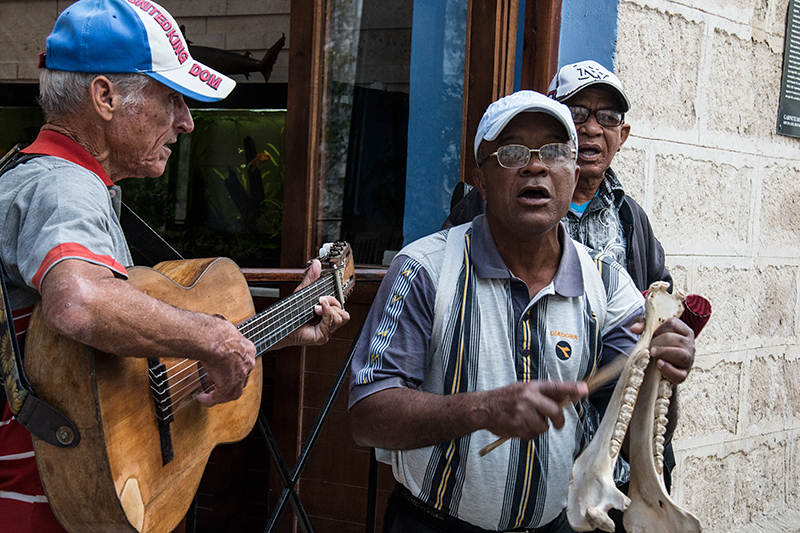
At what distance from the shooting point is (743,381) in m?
3.87

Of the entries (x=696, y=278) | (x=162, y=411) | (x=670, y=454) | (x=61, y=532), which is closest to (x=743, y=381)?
(x=696, y=278)

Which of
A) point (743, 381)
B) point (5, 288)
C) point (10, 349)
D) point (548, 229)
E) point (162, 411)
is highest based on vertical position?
point (548, 229)

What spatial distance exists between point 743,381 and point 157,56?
3.53 m

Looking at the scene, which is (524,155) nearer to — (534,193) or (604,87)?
(534,193)

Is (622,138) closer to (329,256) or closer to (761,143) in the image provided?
(329,256)

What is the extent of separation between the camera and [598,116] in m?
2.55

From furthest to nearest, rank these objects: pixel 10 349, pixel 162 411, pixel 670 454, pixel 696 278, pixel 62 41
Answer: pixel 696 278, pixel 670 454, pixel 162 411, pixel 62 41, pixel 10 349

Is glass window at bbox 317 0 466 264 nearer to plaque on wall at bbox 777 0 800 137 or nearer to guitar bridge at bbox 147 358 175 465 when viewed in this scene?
guitar bridge at bbox 147 358 175 465

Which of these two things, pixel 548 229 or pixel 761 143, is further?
pixel 761 143

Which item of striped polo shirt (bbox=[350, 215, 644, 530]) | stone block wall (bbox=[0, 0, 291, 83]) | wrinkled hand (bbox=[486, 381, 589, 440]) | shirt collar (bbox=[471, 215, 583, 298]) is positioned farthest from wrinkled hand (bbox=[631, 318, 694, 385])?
stone block wall (bbox=[0, 0, 291, 83])

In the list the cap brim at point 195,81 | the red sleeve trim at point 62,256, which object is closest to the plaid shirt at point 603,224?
the cap brim at point 195,81

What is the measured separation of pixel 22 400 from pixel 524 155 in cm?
131

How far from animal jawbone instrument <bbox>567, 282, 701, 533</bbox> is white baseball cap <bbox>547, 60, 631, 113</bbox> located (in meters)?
1.04

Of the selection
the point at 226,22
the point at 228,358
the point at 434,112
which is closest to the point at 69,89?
the point at 228,358
